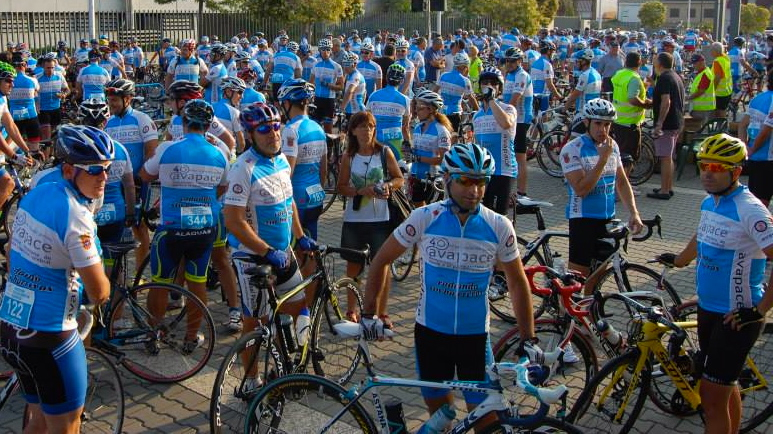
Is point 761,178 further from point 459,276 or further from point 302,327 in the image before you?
point 459,276

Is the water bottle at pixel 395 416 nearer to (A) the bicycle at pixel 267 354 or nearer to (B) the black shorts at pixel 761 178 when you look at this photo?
(A) the bicycle at pixel 267 354

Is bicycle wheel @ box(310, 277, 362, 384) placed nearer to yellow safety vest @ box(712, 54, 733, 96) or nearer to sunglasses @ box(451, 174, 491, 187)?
sunglasses @ box(451, 174, 491, 187)

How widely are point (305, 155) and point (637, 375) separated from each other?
356 centimetres

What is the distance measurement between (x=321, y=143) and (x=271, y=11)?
33082mm

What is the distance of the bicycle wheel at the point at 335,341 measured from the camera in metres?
5.79

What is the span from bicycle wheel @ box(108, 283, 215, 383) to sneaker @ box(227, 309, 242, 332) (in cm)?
70

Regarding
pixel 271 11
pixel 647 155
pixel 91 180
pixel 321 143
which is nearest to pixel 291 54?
pixel 647 155

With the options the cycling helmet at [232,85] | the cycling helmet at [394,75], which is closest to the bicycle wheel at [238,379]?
the cycling helmet at [232,85]

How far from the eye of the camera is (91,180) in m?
4.04

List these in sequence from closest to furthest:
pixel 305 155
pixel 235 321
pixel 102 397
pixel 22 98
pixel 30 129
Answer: pixel 102 397, pixel 235 321, pixel 305 155, pixel 22 98, pixel 30 129

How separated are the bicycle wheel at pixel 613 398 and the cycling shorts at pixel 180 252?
312 cm

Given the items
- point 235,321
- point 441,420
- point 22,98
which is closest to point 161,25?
point 22,98

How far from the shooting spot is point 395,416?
4027mm

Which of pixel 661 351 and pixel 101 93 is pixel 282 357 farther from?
pixel 101 93
